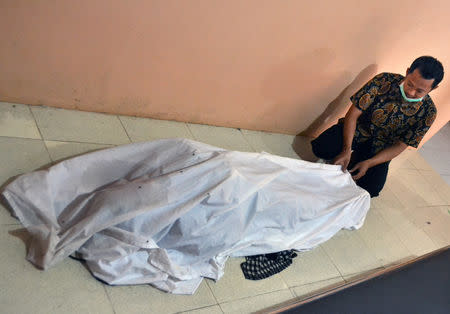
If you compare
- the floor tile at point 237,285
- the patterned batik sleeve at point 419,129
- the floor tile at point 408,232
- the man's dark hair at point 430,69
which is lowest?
the floor tile at point 237,285

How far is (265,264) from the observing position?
1.90 m

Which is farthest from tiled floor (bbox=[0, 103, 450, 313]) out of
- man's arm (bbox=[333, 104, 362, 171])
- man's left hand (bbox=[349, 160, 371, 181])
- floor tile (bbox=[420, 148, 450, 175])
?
floor tile (bbox=[420, 148, 450, 175])

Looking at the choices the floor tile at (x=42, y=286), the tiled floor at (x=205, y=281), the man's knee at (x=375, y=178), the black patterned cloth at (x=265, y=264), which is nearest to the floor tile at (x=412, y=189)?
the tiled floor at (x=205, y=281)

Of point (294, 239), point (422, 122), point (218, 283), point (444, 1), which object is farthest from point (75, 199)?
point (444, 1)

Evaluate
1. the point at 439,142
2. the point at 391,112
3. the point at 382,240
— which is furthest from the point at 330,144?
the point at 439,142

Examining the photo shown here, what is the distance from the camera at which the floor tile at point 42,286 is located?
1.36m

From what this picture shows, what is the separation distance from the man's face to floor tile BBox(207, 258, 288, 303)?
4.07 ft

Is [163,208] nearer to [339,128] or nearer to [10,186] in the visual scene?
[10,186]

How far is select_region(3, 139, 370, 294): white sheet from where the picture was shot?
4.90 ft

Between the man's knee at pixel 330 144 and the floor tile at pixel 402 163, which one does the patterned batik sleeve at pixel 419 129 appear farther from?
the floor tile at pixel 402 163

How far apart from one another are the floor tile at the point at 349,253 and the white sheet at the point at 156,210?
48 centimetres

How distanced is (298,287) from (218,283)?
414 millimetres

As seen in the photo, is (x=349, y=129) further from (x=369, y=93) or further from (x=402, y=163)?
(x=402, y=163)

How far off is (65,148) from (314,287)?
1.32 m
